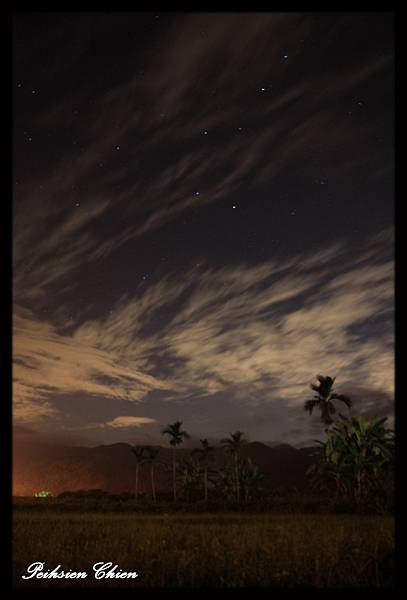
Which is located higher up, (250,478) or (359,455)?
(359,455)

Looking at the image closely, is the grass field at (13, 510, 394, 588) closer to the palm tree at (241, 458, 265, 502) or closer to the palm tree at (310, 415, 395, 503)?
the palm tree at (310, 415, 395, 503)

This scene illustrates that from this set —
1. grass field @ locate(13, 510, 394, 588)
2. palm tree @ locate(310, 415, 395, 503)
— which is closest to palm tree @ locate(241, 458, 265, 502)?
palm tree @ locate(310, 415, 395, 503)

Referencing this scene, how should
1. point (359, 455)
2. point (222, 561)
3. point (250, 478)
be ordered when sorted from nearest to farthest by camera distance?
point (222, 561) → point (359, 455) → point (250, 478)

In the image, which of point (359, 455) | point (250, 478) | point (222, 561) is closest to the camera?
point (222, 561)

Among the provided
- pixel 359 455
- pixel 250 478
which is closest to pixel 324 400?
pixel 359 455

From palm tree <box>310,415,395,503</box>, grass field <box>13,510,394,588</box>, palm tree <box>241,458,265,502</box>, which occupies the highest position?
grass field <box>13,510,394,588</box>

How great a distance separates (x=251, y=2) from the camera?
4.47 metres

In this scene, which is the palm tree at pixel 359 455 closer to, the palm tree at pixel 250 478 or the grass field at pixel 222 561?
the palm tree at pixel 250 478


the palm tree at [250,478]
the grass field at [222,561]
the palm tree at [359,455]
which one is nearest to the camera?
the grass field at [222,561]

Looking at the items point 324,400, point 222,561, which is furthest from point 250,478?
point 222,561

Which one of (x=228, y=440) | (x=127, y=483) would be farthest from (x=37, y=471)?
(x=228, y=440)

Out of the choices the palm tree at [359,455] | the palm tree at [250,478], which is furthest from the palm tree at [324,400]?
the palm tree at [250,478]

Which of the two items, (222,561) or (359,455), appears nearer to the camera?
(222,561)

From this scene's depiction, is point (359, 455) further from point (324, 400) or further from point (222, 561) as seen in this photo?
point (222, 561)
